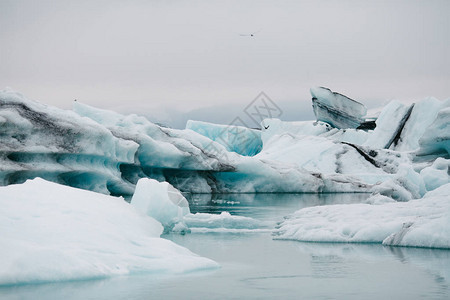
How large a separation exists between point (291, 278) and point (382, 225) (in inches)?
116

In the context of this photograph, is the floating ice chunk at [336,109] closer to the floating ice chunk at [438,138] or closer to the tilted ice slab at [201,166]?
the tilted ice slab at [201,166]

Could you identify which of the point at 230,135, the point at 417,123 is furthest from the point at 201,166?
the point at 230,135

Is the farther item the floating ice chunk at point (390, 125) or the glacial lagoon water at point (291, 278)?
the floating ice chunk at point (390, 125)

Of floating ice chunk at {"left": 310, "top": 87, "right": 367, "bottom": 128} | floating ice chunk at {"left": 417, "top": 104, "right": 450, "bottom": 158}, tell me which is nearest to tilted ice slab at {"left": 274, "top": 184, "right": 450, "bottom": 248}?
floating ice chunk at {"left": 417, "top": 104, "right": 450, "bottom": 158}

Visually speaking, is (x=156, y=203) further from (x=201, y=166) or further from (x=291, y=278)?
(x=201, y=166)

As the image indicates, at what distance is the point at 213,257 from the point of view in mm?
7070

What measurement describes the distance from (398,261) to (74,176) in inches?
549

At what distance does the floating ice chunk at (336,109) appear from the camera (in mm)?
36406

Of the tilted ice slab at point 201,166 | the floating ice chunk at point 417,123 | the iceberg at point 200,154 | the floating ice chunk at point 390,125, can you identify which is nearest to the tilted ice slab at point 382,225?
the iceberg at point 200,154

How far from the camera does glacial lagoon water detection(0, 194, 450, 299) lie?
15.8ft

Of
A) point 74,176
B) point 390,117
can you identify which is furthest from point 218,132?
point 74,176

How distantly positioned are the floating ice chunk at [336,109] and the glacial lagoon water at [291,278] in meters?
→ 29.0

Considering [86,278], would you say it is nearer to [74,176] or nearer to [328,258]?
[328,258]

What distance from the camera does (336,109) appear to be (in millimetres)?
37156
